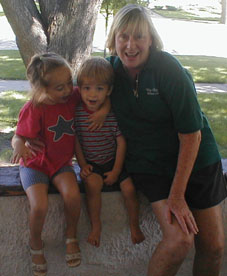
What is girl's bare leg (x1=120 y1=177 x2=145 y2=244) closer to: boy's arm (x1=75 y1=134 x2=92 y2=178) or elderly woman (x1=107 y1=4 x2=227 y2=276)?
elderly woman (x1=107 y1=4 x2=227 y2=276)

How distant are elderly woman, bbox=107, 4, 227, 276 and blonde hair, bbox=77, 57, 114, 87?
0.23 feet

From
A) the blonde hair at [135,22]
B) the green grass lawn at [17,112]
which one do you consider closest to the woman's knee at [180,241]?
the blonde hair at [135,22]

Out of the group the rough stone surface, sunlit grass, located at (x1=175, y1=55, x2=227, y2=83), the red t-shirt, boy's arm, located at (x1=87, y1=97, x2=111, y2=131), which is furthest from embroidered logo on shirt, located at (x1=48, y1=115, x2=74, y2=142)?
sunlit grass, located at (x1=175, y1=55, x2=227, y2=83)

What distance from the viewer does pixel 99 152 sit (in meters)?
2.23

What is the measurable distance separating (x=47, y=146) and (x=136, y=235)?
72 centimetres

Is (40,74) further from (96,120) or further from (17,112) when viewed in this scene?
(17,112)

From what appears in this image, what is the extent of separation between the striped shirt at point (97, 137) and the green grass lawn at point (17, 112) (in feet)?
5.48

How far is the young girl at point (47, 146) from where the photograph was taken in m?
2.05

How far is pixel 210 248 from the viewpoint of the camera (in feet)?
6.91

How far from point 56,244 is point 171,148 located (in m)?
0.89

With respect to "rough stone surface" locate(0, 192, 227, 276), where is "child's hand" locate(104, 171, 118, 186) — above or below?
above

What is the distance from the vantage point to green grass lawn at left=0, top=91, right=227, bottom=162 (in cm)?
407

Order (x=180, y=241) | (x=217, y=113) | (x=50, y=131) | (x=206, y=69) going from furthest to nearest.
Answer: (x=206, y=69)
(x=217, y=113)
(x=50, y=131)
(x=180, y=241)

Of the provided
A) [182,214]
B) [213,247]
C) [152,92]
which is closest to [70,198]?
[182,214]
